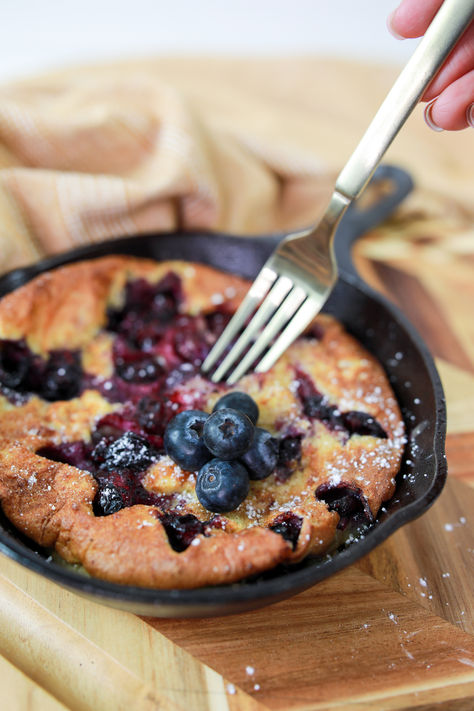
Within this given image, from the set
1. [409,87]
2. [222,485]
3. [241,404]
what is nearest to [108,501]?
[222,485]

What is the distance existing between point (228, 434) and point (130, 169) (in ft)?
4.91

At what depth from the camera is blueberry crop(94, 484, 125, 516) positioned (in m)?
1.48

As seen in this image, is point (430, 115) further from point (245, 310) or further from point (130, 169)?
point (130, 169)

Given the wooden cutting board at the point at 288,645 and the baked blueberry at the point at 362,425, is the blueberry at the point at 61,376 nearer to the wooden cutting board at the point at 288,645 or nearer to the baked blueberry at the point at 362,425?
the wooden cutting board at the point at 288,645

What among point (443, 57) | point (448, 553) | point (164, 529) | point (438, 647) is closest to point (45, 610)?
point (164, 529)

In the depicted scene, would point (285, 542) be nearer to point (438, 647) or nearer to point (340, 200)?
point (438, 647)

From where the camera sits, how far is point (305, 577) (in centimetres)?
119

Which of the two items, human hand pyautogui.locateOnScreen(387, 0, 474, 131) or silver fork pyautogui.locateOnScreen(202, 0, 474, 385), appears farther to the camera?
silver fork pyautogui.locateOnScreen(202, 0, 474, 385)

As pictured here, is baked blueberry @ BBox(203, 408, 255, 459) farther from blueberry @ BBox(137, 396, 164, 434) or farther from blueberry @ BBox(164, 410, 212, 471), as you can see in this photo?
blueberry @ BBox(137, 396, 164, 434)

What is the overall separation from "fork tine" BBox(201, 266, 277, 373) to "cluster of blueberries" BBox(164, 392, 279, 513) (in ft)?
1.11

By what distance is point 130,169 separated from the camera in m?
2.51

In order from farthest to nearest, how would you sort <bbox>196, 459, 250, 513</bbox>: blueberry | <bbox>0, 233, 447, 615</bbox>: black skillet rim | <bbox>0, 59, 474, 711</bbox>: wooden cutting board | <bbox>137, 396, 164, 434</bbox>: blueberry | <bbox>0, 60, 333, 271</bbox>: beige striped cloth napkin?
<bbox>0, 60, 333, 271</bbox>: beige striped cloth napkin → <bbox>137, 396, 164, 434</bbox>: blueberry → <bbox>196, 459, 250, 513</bbox>: blueberry → <bbox>0, 59, 474, 711</bbox>: wooden cutting board → <bbox>0, 233, 447, 615</bbox>: black skillet rim

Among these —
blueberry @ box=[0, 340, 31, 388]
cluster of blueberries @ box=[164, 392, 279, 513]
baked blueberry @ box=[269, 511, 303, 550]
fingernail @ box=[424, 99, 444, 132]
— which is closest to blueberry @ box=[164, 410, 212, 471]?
cluster of blueberries @ box=[164, 392, 279, 513]

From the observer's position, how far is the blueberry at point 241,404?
1.59 m
